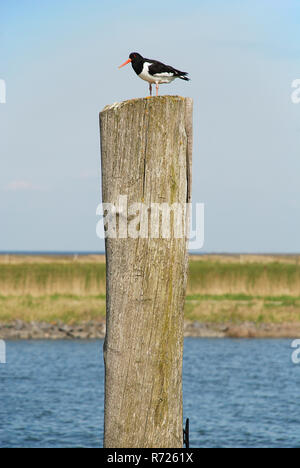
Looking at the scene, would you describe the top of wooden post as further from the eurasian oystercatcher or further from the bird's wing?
the bird's wing

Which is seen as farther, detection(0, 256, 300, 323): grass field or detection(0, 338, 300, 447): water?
detection(0, 256, 300, 323): grass field

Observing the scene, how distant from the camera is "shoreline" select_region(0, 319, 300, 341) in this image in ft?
82.9

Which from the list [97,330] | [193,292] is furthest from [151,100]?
[193,292]

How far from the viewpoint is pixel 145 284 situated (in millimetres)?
3188

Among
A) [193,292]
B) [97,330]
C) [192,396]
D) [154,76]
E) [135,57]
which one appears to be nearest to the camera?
[154,76]

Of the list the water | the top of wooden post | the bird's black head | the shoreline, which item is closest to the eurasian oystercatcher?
the bird's black head

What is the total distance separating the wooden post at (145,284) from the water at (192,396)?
317 inches

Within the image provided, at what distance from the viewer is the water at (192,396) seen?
38.5 ft

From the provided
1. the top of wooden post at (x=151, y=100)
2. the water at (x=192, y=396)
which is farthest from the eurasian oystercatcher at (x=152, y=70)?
the water at (x=192, y=396)

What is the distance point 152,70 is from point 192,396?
38.8 ft

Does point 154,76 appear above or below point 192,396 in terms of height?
above

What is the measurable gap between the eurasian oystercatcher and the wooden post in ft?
3.37

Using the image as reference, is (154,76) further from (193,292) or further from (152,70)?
(193,292)
